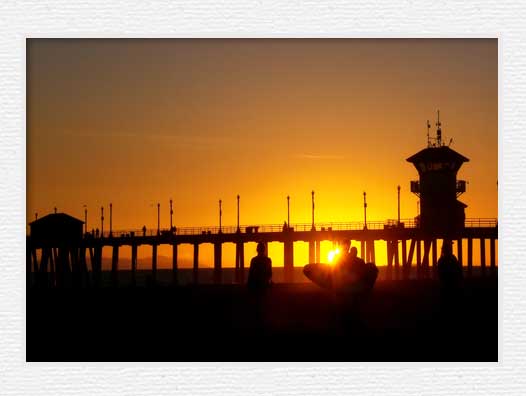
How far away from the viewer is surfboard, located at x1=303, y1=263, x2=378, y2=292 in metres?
15.1

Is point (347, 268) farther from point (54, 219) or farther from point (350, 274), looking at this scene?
point (54, 219)

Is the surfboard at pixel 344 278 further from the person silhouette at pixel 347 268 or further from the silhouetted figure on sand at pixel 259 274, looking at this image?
the silhouetted figure on sand at pixel 259 274

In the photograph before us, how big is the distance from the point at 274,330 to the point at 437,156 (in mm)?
44972

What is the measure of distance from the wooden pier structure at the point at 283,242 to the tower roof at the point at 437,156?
3.95 meters

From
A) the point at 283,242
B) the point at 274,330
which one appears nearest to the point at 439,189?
the point at 283,242

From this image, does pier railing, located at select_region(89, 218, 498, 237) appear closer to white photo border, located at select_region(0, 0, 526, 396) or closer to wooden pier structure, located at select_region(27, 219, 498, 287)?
wooden pier structure, located at select_region(27, 219, 498, 287)

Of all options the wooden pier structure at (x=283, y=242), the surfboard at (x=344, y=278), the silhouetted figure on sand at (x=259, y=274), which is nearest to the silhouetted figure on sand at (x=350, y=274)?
the surfboard at (x=344, y=278)

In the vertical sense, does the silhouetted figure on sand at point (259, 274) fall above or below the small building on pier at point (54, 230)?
above

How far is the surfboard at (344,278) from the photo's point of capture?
15.1m

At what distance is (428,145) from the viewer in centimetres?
6181
